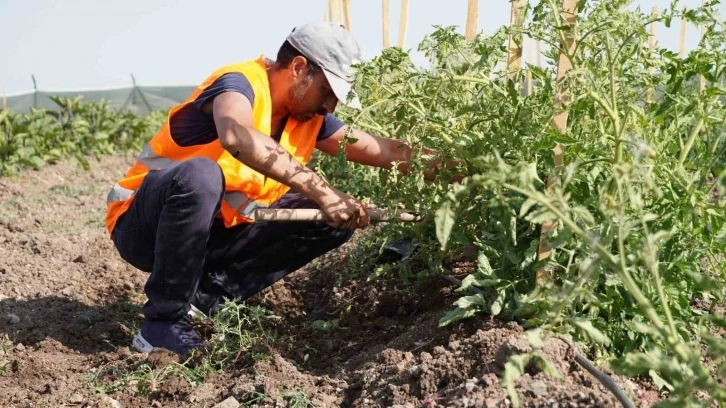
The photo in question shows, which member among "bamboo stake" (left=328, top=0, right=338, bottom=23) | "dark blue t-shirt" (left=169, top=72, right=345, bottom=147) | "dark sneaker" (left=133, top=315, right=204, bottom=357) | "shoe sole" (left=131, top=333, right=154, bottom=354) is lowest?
"shoe sole" (left=131, top=333, right=154, bottom=354)

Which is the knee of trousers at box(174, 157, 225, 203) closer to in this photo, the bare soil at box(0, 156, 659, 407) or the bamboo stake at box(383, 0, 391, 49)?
the bare soil at box(0, 156, 659, 407)

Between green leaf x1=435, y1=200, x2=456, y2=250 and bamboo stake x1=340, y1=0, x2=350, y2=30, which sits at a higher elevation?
green leaf x1=435, y1=200, x2=456, y2=250

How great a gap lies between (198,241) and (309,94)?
2.10 ft

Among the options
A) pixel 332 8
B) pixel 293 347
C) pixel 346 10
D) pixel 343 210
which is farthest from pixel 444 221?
pixel 332 8

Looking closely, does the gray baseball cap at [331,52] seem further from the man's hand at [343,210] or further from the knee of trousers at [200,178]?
the knee of trousers at [200,178]

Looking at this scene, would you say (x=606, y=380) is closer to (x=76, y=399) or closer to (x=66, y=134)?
(x=76, y=399)

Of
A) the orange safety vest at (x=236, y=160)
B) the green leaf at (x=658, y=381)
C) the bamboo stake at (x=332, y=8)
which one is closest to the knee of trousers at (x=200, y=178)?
the orange safety vest at (x=236, y=160)

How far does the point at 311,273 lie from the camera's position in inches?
155

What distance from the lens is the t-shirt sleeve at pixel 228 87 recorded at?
2725 millimetres

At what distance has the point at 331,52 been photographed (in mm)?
2795

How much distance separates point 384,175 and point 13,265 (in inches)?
81.5

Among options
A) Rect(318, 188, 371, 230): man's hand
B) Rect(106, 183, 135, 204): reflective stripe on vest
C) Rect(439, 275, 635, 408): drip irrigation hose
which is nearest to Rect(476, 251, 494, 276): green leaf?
Rect(439, 275, 635, 408): drip irrigation hose

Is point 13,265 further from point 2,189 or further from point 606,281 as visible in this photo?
point 606,281

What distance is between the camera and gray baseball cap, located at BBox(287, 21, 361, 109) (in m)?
2.79
